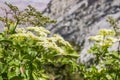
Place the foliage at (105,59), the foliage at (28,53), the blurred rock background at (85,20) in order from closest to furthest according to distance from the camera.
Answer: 1. the foliage at (28,53)
2. the foliage at (105,59)
3. the blurred rock background at (85,20)

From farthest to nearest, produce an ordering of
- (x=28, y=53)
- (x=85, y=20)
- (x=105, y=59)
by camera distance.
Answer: (x=85, y=20) < (x=105, y=59) < (x=28, y=53)

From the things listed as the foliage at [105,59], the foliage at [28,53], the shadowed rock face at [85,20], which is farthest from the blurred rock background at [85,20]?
the foliage at [28,53]

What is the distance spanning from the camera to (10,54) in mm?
4367

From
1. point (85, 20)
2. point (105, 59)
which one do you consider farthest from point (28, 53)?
point (85, 20)

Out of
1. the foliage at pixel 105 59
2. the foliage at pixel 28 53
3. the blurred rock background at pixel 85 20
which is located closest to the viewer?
the foliage at pixel 28 53

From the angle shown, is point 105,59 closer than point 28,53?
No

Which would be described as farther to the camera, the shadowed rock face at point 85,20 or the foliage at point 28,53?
the shadowed rock face at point 85,20

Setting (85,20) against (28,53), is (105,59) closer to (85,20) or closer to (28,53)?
(28,53)

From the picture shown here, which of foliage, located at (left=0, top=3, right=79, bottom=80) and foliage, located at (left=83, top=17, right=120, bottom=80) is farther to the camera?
foliage, located at (left=83, top=17, right=120, bottom=80)

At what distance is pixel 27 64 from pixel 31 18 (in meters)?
1.11

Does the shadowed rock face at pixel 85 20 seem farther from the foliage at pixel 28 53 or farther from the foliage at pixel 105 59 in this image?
the foliage at pixel 28 53

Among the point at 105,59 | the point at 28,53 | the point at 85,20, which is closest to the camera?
the point at 28,53

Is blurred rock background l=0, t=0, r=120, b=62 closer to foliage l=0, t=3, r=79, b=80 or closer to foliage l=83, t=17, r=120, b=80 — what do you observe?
foliage l=83, t=17, r=120, b=80

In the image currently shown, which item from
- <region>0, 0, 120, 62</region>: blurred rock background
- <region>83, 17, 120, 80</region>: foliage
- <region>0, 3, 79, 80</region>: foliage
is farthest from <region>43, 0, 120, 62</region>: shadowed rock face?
<region>0, 3, 79, 80</region>: foliage
